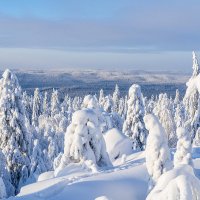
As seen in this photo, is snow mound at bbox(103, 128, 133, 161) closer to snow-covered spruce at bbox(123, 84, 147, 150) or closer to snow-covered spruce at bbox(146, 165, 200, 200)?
snow-covered spruce at bbox(123, 84, 147, 150)

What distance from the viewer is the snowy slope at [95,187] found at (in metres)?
17.5

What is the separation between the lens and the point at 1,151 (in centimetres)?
3247

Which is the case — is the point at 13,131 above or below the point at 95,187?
below

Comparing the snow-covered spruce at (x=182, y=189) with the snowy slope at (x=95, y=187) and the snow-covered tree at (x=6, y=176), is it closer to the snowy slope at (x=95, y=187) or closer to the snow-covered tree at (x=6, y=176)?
the snowy slope at (x=95, y=187)

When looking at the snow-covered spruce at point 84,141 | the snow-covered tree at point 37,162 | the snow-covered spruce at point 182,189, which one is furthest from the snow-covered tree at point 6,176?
the snow-covered spruce at point 182,189

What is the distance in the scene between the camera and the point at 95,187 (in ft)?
58.4

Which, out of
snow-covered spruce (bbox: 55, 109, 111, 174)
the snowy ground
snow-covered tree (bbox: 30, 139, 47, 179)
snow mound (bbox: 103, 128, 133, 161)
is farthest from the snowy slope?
snow-covered tree (bbox: 30, 139, 47, 179)

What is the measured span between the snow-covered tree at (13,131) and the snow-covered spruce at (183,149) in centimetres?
1839

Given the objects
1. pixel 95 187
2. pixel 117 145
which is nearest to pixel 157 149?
pixel 95 187

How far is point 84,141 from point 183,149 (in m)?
5.55

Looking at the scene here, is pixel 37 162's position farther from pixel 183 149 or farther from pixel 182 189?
pixel 182 189

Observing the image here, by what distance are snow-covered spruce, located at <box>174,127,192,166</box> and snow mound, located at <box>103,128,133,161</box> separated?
10025mm

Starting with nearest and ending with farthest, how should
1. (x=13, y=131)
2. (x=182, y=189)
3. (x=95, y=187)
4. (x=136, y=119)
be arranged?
(x=182, y=189) < (x=95, y=187) < (x=13, y=131) < (x=136, y=119)

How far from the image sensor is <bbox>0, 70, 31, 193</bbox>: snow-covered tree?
35000 millimetres
